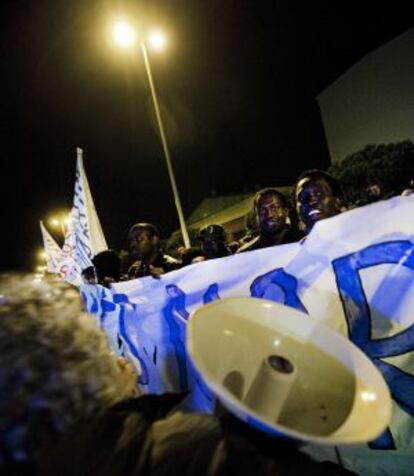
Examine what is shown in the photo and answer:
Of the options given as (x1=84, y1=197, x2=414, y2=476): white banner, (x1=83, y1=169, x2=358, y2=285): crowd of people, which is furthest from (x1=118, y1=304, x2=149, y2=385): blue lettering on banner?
(x1=83, y1=169, x2=358, y2=285): crowd of people

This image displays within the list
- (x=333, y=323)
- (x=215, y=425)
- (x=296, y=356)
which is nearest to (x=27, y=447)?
(x=215, y=425)

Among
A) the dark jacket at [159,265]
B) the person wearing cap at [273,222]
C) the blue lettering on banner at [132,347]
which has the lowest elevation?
the blue lettering on banner at [132,347]

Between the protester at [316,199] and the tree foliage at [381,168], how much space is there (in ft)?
50.0

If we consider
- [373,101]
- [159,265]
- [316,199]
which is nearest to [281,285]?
[316,199]

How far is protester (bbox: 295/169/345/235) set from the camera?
3430 mm

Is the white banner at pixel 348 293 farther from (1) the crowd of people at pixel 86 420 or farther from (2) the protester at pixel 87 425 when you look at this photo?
(2) the protester at pixel 87 425

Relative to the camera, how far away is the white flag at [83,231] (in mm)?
6586

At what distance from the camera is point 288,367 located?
4.83ft

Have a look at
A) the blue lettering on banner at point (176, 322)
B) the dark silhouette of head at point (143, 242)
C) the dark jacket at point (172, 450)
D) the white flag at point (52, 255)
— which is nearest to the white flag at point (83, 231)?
the dark silhouette of head at point (143, 242)

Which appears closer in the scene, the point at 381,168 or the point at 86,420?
the point at 86,420

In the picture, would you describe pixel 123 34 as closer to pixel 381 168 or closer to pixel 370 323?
pixel 370 323

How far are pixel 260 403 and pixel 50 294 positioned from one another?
762 millimetres

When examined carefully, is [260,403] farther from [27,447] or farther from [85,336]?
[27,447]

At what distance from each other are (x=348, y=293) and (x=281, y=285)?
44cm
